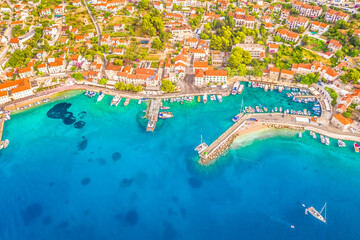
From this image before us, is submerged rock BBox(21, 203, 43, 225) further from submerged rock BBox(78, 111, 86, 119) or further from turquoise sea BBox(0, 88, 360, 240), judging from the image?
submerged rock BBox(78, 111, 86, 119)

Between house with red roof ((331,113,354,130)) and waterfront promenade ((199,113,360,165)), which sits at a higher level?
house with red roof ((331,113,354,130))

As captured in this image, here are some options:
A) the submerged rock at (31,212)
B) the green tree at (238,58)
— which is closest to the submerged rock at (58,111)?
the submerged rock at (31,212)

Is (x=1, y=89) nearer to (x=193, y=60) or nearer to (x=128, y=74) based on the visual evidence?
(x=128, y=74)

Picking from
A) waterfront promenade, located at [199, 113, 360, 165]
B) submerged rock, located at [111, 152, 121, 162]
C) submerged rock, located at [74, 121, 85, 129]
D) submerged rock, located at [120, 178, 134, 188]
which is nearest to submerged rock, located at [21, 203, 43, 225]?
submerged rock, located at [120, 178, 134, 188]

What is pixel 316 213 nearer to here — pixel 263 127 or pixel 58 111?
pixel 263 127

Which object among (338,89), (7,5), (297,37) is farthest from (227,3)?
(7,5)

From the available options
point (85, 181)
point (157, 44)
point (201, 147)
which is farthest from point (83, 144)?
point (157, 44)

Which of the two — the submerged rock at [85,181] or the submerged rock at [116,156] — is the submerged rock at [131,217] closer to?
the submerged rock at [85,181]
